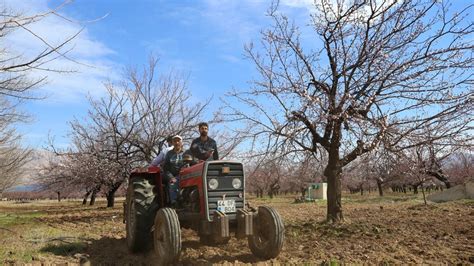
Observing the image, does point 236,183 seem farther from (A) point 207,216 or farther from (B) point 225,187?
A: (A) point 207,216

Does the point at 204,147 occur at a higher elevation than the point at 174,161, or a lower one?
higher

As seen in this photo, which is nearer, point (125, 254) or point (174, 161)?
point (125, 254)

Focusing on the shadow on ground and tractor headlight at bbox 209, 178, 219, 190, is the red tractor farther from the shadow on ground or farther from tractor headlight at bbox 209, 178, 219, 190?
the shadow on ground

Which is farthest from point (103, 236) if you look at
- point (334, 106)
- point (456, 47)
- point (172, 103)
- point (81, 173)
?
point (81, 173)

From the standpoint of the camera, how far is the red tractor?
587 cm

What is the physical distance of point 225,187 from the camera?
6.38 metres

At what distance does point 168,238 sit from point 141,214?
145 centimetres

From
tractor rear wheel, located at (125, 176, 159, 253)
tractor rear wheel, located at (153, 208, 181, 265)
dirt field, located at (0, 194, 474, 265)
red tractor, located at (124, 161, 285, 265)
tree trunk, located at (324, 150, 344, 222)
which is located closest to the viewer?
tractor rear wheel, located at (153, 208, 181, 265)

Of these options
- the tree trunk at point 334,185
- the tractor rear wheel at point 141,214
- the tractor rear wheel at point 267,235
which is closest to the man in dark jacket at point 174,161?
the tractor rear wheel at point 141,214

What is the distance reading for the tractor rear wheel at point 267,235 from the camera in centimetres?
598

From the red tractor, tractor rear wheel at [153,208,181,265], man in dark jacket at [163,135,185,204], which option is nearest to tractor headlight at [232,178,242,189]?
the red tractor

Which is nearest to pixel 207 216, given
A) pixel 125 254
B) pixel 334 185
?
pixel 125 254

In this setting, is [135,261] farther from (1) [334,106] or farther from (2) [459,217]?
(2) [459,217]

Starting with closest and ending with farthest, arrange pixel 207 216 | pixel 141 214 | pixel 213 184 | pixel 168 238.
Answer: pixel 168 238
pixel 207 216
pixel 213 184
pixel 141 214
